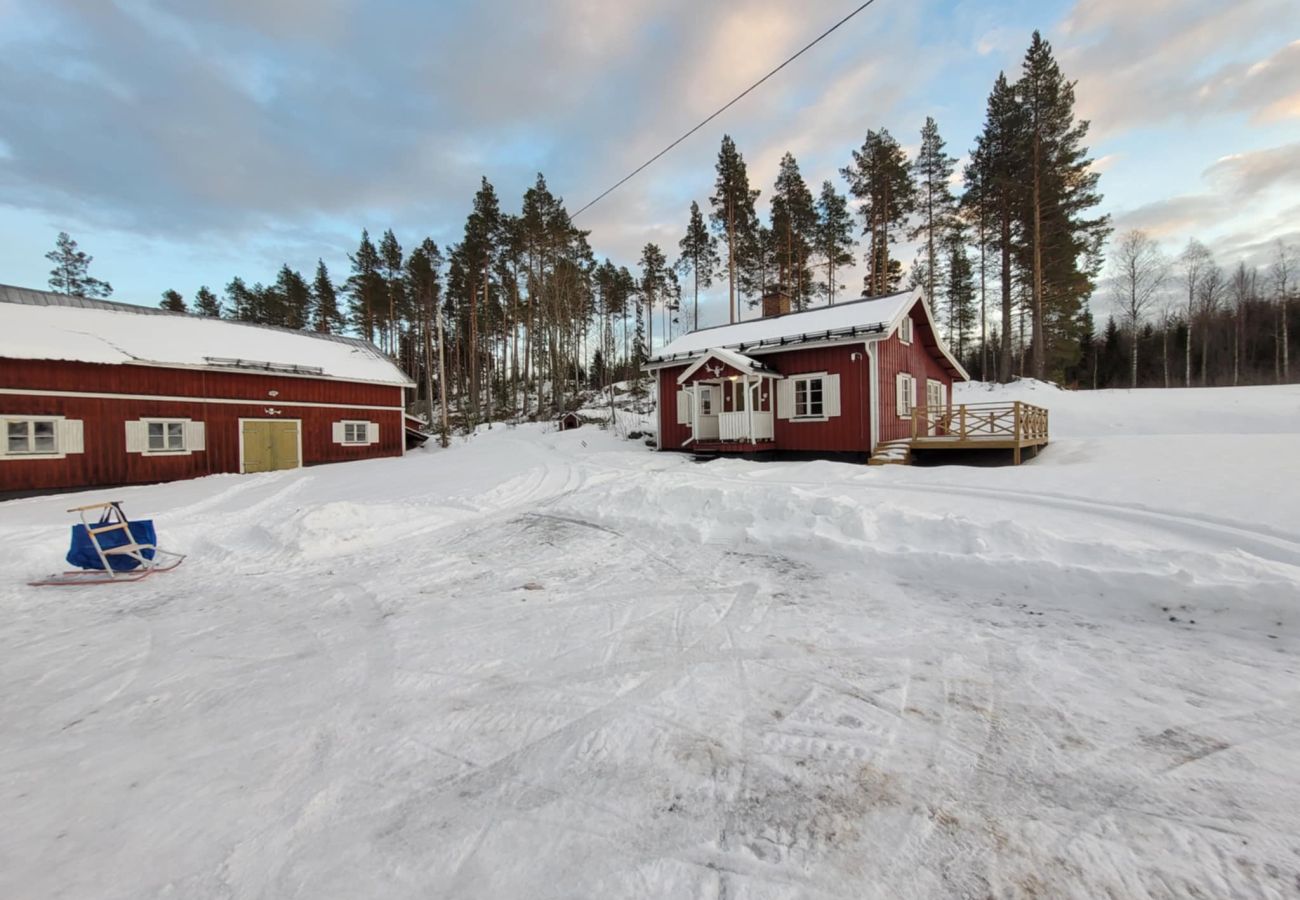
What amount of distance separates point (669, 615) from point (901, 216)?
98.3ft

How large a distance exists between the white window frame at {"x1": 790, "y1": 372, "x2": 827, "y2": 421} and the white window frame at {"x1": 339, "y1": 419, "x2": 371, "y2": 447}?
1750cm

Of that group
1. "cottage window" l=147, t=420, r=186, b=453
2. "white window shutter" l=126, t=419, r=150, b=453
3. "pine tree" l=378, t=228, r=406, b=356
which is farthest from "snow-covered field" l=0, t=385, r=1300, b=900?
"pine tree" l=378, t=228, r=406, b=356

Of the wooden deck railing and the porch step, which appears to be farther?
the porch step

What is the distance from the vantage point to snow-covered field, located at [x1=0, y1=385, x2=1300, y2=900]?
1.94 meters

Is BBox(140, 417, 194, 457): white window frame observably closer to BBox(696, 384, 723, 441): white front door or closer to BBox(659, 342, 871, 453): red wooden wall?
BBox(696, 384, 723, 441): white front door

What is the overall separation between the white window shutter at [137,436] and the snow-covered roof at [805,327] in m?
16.7

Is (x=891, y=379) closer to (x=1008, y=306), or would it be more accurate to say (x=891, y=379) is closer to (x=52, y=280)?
(x=1008, y=306)

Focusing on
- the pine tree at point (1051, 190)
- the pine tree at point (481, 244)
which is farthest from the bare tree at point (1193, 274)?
the pine tree at point (481, 244)

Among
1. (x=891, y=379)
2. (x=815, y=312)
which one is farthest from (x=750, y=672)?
(x=815, y=312)

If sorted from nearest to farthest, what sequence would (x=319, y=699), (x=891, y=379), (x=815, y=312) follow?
(x=319, y=699)
(x=891, y=379)
(x=815, y=312)

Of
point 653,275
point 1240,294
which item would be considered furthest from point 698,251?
point 1240,294

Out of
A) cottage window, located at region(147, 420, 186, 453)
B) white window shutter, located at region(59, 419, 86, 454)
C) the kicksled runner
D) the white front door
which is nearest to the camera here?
the kicksled runner

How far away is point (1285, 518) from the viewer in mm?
5812

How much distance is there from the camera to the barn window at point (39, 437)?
13570mm
